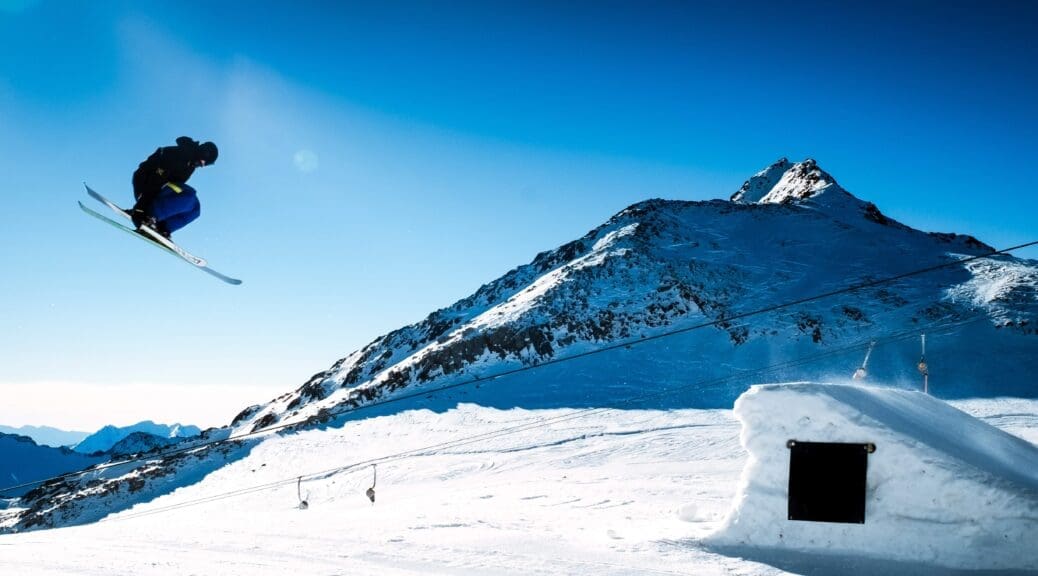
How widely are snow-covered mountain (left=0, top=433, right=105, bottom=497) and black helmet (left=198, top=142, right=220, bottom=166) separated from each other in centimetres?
19082

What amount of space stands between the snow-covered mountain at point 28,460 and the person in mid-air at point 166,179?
19007 cm

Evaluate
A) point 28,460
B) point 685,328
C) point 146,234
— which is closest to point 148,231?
point 146,234

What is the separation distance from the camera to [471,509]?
50.7 ft

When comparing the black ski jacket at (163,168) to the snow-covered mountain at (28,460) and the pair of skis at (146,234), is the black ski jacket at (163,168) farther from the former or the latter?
the snow-covered mountain at (28,460)

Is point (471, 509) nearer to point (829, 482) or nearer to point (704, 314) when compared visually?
point (829, 482)

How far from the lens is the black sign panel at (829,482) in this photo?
25.4 feet

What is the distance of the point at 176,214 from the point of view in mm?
8289

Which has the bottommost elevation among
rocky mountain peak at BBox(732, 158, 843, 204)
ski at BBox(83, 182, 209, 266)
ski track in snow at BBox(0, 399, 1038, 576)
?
ski track in snow at BBox(0, 399, 1038, 576)

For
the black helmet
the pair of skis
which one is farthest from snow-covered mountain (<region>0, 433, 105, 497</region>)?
the black helmet

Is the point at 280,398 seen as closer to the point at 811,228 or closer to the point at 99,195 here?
the point at 99,195

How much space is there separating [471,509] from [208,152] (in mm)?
11431

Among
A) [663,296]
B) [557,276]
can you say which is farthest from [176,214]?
[557,276]

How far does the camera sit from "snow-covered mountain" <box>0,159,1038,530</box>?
48.9 metres

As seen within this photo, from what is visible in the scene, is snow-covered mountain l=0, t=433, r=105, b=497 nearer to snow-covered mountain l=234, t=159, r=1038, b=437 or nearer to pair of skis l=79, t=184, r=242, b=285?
snow-covered mountain l=234, t=159, r=1038, b=437
